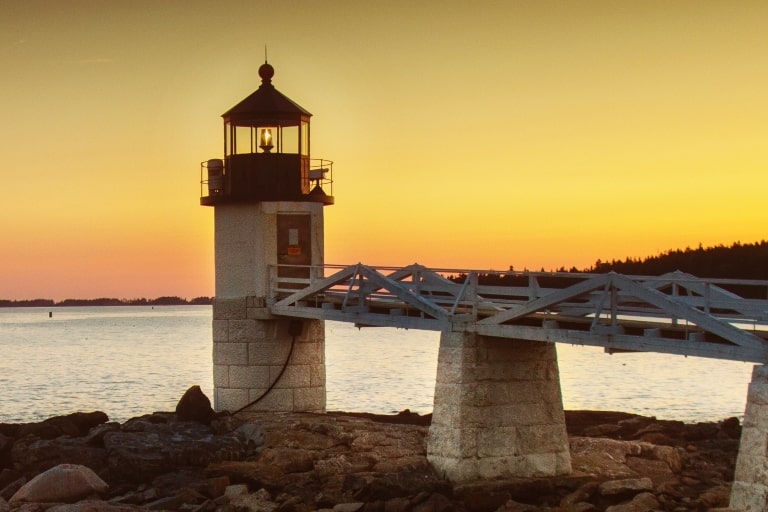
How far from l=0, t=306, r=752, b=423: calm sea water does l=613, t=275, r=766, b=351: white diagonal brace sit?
23.8m

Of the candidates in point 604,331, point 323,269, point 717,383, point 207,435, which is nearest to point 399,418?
point 323,269

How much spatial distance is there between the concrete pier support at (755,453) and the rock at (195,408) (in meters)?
11.3

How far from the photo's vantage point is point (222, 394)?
25.0 metres

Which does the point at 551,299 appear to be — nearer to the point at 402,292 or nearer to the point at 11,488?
the point at 402,292

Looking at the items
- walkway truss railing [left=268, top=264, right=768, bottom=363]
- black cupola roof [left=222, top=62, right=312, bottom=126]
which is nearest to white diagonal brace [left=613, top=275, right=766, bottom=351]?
walkway truss railing [left=268, top=264, right=768, bottom=363]

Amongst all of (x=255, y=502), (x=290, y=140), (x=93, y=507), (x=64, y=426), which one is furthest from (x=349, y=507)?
(x=290, y=140)

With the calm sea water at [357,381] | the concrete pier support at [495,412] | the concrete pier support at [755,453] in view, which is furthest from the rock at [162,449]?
the calm sea water at [357,381]

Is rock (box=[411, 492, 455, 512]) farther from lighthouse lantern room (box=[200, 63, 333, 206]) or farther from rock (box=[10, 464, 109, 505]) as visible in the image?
lighthouse lantern room (box=[200, 63, 333, 206])

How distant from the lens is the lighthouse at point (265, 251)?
81.1ft

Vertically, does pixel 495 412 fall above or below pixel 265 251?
below

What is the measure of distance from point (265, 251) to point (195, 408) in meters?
3.72

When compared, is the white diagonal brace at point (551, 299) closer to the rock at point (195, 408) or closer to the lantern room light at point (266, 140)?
the rock at point (195, 408)

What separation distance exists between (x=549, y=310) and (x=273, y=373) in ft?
28.0

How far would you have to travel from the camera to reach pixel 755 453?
45.8 ft
